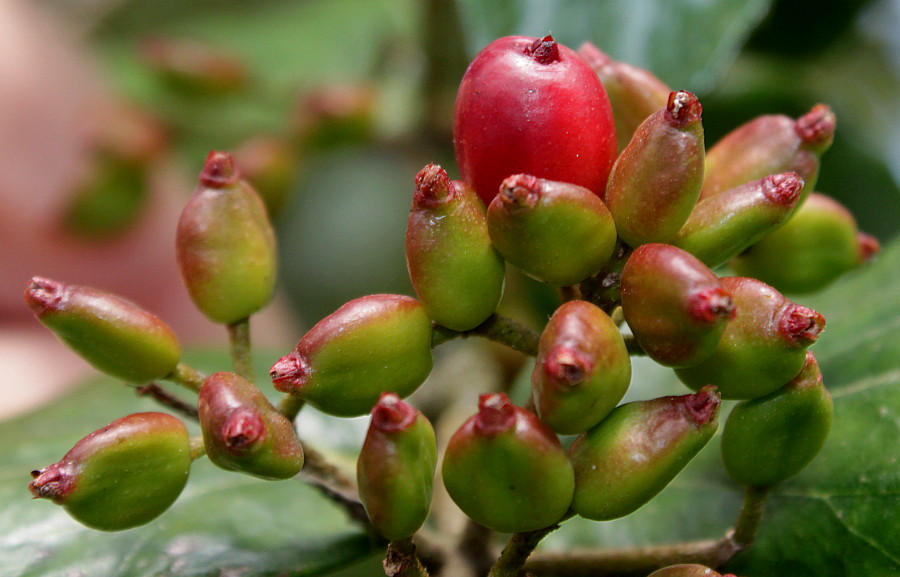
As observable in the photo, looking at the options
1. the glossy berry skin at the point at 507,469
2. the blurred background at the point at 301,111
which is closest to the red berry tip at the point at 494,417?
the glossy berry skin at the point at 507,469

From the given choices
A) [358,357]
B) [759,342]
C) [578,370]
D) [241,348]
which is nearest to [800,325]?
[759,342]

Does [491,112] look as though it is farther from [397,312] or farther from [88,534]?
[88,534]

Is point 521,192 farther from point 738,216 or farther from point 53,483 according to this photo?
point 53,483

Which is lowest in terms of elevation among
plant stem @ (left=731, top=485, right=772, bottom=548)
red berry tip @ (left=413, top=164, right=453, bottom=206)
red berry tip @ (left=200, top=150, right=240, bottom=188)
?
plant stem @ (left=731, top=485, right=772, bottom=548)

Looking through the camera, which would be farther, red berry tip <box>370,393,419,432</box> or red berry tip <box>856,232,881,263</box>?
red berry tip <box>856,232,881,263</box>

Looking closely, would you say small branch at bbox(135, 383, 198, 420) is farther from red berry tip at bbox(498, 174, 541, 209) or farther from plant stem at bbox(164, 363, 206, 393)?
red berry tip at bbox(498, 174, 541, 209)

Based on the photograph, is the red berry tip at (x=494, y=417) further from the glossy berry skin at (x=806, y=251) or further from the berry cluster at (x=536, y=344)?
the glossy berry skin at (x=806, y=251)

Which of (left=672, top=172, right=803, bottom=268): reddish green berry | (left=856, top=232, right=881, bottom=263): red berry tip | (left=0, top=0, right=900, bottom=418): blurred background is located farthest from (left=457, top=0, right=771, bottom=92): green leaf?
(left=672, top=172, right=803, bottom=268): reddish green berry
